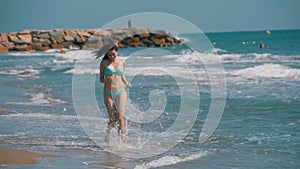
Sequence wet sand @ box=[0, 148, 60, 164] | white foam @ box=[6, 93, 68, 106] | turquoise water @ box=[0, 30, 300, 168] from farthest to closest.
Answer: white foam @ box=[6, 93, 68, 106] → wet sand @ box=[0, 148, 60, 164] → turquoise water @ box=[0, 30, 300, 168]

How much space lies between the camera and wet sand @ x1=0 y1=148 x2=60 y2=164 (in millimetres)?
8102

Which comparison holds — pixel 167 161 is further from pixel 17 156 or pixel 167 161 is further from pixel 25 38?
pixel 25 38

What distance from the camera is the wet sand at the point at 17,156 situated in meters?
8.10

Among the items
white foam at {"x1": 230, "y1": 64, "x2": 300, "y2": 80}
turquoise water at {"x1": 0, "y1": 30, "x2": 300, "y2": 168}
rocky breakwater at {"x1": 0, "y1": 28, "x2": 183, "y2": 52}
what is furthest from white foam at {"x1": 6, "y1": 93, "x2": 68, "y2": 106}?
rocky breakwater at {"x1": 0, "y1": 28, "x2": 183, "y2": 52}

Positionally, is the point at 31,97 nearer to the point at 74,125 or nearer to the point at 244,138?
the point at 74,125

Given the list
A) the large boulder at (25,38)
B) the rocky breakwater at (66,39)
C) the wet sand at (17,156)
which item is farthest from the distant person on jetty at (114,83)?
the large boulder at (25,38)

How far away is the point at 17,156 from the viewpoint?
8414mm

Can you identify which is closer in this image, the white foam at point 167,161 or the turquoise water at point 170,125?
the white foam at point 167,161

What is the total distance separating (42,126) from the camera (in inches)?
446

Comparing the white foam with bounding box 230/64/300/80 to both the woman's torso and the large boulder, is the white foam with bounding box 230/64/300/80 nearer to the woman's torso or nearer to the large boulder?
the woman's torso

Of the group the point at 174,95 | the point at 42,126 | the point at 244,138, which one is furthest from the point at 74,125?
the point at 174,95

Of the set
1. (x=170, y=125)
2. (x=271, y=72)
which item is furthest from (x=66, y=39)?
(x=170, y=125)

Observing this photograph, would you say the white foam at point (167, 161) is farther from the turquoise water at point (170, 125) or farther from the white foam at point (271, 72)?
the white foam at point (271, 72)

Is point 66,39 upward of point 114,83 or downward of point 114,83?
downward
